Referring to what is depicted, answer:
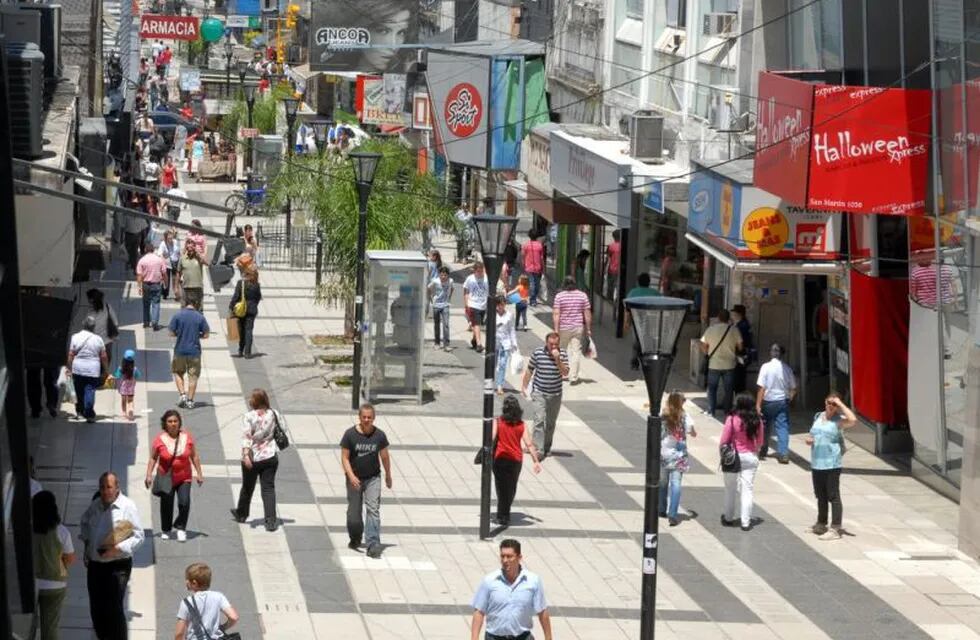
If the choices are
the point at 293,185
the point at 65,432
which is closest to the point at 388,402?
the point at 65,432

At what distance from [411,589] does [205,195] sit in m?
39.7

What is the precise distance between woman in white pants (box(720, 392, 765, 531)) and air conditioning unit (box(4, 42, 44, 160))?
7.41 metres

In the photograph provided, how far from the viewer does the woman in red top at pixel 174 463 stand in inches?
675

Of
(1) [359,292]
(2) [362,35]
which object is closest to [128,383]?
(1) [359,292]

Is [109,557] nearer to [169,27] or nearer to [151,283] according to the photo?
[151,283]

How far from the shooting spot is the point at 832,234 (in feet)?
78.3

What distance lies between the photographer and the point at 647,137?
2959cm

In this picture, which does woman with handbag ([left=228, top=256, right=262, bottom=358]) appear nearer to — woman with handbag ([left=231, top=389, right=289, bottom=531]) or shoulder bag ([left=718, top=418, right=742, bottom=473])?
woman with handbag ([left=231, top=389, right=289, bottom=531])

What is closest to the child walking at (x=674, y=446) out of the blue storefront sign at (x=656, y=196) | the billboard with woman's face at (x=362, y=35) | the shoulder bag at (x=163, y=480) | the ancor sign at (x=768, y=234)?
the shoulder bag at (x=163, y=480)

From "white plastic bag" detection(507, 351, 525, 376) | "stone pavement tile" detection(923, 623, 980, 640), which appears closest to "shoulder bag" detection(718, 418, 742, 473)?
"stone pavement tile" detection(923, 623, 980, 640)

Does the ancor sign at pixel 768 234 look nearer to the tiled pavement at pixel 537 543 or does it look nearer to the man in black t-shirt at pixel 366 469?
the tiled pavement at pixel 537 543

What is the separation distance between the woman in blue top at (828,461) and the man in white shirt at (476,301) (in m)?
11.2

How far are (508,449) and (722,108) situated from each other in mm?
10505

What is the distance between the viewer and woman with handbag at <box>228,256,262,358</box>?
92.1ft
